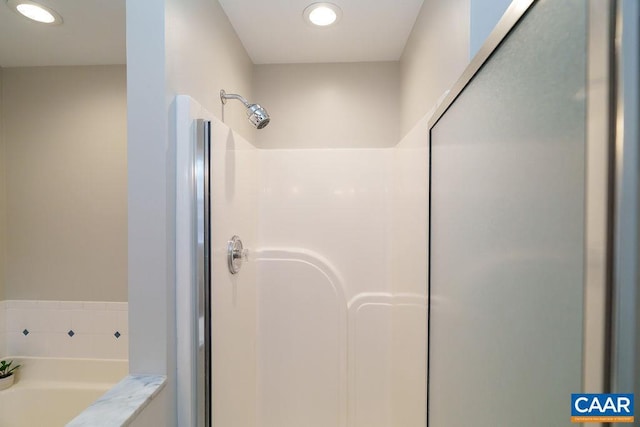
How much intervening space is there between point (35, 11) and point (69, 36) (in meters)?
0.20

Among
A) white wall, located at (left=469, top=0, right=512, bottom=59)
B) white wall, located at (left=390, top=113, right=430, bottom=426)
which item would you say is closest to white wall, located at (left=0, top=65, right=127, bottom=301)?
white wall, located at (left=390, top=113, right=430, bottom=426)

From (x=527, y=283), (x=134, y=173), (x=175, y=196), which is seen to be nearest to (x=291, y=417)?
(x=175, y=196)

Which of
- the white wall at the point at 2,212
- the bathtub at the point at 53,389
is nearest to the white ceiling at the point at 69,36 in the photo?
the white wall at the point at 2,212

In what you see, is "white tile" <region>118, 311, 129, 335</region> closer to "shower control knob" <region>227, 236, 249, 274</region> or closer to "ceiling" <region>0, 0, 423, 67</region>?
"shower control knob" <region>227, 236, 249, 274</region>

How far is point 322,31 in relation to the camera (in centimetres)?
169

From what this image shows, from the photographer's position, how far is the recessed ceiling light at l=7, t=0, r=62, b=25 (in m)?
1.34

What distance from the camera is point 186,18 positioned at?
1.09m

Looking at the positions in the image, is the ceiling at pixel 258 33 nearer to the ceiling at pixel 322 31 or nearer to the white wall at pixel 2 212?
the ceiling at pixel 322 31

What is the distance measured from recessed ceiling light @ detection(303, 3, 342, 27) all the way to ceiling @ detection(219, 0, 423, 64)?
3 cm

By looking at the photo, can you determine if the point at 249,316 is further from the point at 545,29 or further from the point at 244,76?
the point at 545,29

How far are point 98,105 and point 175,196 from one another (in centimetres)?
141

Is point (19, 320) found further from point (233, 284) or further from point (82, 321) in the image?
point (233, 284)

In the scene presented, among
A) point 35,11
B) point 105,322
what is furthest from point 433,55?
point 105,322

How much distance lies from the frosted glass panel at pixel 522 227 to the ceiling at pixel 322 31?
112cm
